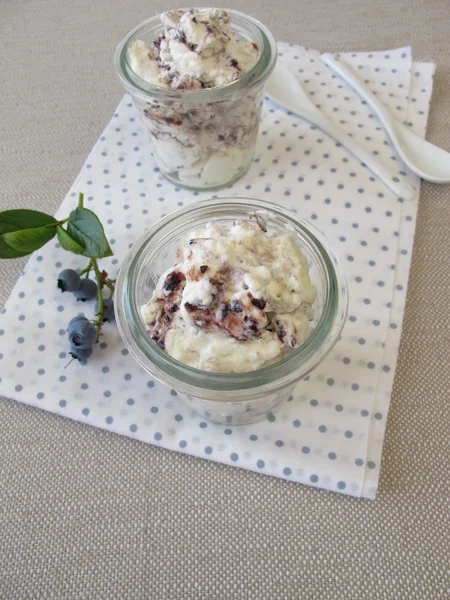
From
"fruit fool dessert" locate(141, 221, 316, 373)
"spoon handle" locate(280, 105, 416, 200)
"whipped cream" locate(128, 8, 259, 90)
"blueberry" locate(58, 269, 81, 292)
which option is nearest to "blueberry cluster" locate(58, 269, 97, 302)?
"blueberry" locate(58, 269, 81, 292)

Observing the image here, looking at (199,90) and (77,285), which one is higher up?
(199,90)

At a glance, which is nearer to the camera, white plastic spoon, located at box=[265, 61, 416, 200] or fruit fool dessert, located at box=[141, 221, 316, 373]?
fruit fool dessert, located at box=[141, 221, 316, 373]

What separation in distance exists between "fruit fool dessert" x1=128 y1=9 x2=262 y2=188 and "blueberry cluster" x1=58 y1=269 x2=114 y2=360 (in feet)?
0.96

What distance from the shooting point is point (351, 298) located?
34.7 inches

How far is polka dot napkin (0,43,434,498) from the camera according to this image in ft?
2.48

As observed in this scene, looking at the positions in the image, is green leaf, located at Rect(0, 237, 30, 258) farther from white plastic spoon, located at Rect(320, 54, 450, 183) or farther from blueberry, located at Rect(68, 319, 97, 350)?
white plastic spoon, located at Rect(320, 54, 450, 183)

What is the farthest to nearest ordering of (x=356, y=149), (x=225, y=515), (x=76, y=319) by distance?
(x=356, y=149) < (x=76, y=319) < (x=225, y=515)

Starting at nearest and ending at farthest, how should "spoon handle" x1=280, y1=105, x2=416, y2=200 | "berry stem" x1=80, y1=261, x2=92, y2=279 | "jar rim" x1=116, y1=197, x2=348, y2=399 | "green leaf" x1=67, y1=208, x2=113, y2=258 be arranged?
→ 1. "jar rim" x1=116, y1=197, x2=348, y2=399
2. "green leaf" x1=67, y1=208, x2=113, y2=258
3. "berry stem" x1=80, y1=261, x2=92, y2=279
4. "spoon handle" x1=280, y1=105, x2=416, y2=200

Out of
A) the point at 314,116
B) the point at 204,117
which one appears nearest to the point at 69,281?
the point at 204,117

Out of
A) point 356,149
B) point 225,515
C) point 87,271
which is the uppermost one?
point 356,149

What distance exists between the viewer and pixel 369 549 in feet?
2.25

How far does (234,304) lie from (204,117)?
43 cm

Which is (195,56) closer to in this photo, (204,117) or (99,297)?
(204,117)

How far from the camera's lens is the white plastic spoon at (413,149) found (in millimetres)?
1013
